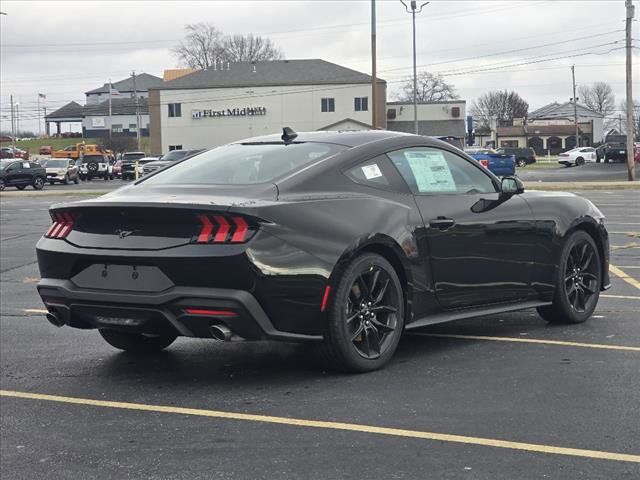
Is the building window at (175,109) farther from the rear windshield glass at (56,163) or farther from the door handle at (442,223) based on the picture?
the door handle at (442,223)

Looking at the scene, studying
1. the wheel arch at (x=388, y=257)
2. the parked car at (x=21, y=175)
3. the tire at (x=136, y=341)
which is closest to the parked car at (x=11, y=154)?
the parked car at (x=21, y=175)

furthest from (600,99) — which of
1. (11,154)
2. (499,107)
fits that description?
(11,154)

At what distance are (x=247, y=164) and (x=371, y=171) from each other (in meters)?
0.81

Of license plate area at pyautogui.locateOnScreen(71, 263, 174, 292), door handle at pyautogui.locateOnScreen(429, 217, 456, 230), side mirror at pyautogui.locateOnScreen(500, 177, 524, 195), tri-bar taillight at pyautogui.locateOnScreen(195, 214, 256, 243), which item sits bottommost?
license plate area at pyautogui.locateOnScreen(71, 263, 174, 292)

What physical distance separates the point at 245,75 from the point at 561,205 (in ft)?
244

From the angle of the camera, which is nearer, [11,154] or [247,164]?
[247,164]

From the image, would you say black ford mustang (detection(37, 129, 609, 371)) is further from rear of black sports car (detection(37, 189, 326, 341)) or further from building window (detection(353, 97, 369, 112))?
building window (detection(353, 97, 369, 112))

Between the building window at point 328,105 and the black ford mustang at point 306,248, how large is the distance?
71.6 meters

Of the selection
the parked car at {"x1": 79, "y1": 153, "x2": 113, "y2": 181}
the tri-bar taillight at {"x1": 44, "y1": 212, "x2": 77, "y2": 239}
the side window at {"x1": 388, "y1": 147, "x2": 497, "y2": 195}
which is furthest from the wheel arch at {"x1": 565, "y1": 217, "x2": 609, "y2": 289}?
the parked car at {"x1": 79, "y1": 153, "x2": 113, "y2": 181}

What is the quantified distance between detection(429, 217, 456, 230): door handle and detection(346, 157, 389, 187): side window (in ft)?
1.33

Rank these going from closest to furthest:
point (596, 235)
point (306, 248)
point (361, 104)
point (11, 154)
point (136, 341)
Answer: point (306, 248), point (136, 341), point (596, 235), point (361, 104), point (11, 154)

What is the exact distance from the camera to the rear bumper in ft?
16.2

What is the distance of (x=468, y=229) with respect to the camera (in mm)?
6199

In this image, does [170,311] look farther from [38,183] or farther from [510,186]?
[38,183]
